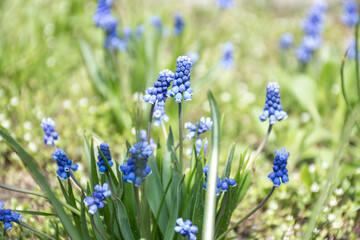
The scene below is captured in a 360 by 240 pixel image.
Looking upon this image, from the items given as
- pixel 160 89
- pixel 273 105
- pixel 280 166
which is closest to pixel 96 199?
pixel 160 89

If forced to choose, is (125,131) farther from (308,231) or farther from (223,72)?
(308,231)

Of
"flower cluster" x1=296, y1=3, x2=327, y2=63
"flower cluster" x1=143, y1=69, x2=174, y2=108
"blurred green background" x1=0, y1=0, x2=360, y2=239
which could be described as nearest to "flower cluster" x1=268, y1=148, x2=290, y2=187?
"flower cluster" x1=143, y1=69, x2=174, y2=108

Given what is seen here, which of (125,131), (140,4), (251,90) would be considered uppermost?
(140,4)

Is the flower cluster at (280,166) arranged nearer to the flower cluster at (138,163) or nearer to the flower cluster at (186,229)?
the flower cluster at (186,229)

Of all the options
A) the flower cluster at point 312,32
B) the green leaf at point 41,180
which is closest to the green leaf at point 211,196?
the green leaf at point 41,180

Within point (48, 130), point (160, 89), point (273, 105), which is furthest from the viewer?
point (48, 130)

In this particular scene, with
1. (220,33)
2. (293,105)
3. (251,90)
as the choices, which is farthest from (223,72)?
(220,33)

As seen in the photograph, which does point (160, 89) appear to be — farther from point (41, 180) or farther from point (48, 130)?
point (48, 130)
